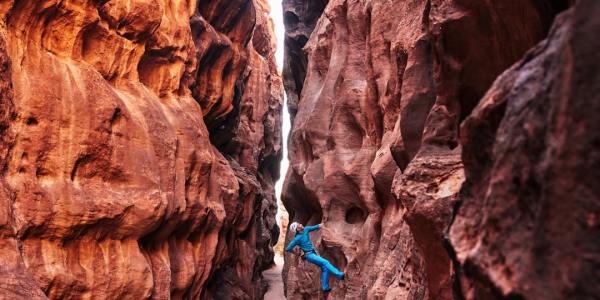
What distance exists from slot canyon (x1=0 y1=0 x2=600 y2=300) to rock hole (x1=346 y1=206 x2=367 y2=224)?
0.22 ft

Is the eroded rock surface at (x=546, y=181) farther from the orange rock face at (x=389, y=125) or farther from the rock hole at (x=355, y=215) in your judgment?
the rock hole at (x=355, y=215)

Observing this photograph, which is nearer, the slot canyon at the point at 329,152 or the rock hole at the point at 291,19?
the slot canyon at the point at 329,152

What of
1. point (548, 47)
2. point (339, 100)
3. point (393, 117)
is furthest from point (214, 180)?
point (548, 47)

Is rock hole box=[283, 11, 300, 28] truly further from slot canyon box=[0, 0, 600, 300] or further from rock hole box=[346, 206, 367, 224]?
rock hole box=[346, 206, 367, 224]

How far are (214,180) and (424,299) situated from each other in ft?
28.1

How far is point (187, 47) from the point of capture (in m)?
12.9

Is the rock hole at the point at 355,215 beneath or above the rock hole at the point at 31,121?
beneath

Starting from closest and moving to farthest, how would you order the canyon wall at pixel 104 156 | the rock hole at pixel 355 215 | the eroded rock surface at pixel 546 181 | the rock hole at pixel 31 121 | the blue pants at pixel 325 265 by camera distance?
the eroded rock surface at pixel 546 181
the canyon wall at pixel 104 156
the rock hole at pixel 31 121
the blue pants at pixel 325 265
the rock hole at pixel 355 215

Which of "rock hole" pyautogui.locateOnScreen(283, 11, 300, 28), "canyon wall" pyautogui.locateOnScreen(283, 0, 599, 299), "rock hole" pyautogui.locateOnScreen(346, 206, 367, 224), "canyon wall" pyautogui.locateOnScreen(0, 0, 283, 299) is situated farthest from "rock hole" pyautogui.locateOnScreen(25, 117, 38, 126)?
"rock hole" pyautogui.locateOnScreen(283, 11, 300, 28)

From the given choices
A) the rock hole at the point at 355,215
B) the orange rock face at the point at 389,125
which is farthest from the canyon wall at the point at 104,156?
the rock hole at the point at 355,215

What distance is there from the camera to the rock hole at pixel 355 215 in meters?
14.3

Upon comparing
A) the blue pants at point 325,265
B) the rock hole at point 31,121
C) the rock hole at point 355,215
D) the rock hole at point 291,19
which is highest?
the rock hole at point 291,19

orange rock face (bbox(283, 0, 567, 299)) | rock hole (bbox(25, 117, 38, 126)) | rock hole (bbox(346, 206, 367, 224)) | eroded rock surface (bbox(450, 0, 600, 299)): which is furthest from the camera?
rock hole (bbox(346, 206, 367, 224))

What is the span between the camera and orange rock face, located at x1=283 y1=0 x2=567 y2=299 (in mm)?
5227
